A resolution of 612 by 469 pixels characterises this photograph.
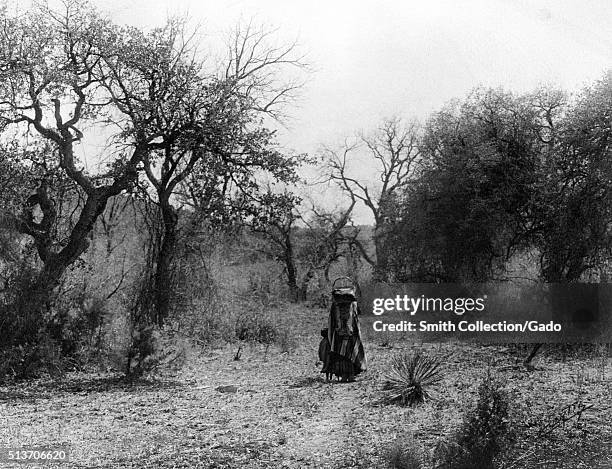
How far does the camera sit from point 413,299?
34.0 ft

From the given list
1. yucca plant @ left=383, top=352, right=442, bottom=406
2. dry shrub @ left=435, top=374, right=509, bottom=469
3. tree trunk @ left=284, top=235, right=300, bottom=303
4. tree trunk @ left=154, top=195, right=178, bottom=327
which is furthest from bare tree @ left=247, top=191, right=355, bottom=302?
dry shrub @ left=435, top=374, right=509, bottom=469

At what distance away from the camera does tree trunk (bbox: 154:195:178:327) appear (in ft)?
32.9

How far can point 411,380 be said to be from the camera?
249 inches

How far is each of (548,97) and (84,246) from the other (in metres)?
6.32

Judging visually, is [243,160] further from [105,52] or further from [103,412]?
[103,412]

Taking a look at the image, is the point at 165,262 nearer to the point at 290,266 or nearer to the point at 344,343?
the point at 344,343

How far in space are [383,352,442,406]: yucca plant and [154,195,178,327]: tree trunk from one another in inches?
161

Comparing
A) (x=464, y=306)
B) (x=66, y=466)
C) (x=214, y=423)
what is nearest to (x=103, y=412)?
(x=214, y=423)

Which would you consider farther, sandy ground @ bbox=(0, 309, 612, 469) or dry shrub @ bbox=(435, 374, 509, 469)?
sandy ground @ bbox=(0, 309, 612, 469)

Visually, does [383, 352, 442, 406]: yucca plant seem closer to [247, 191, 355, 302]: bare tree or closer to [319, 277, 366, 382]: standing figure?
[319, 277, 366, 382]: standing figure

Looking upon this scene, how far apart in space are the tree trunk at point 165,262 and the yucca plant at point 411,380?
13.4 feet

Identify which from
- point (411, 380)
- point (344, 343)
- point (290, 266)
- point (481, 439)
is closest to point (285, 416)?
point (411, 380)

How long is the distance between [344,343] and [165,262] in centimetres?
349

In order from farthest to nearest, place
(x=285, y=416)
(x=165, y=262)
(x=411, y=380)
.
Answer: (x=165, y=262) < (x=411, y=380) < (x=285, y=416)
